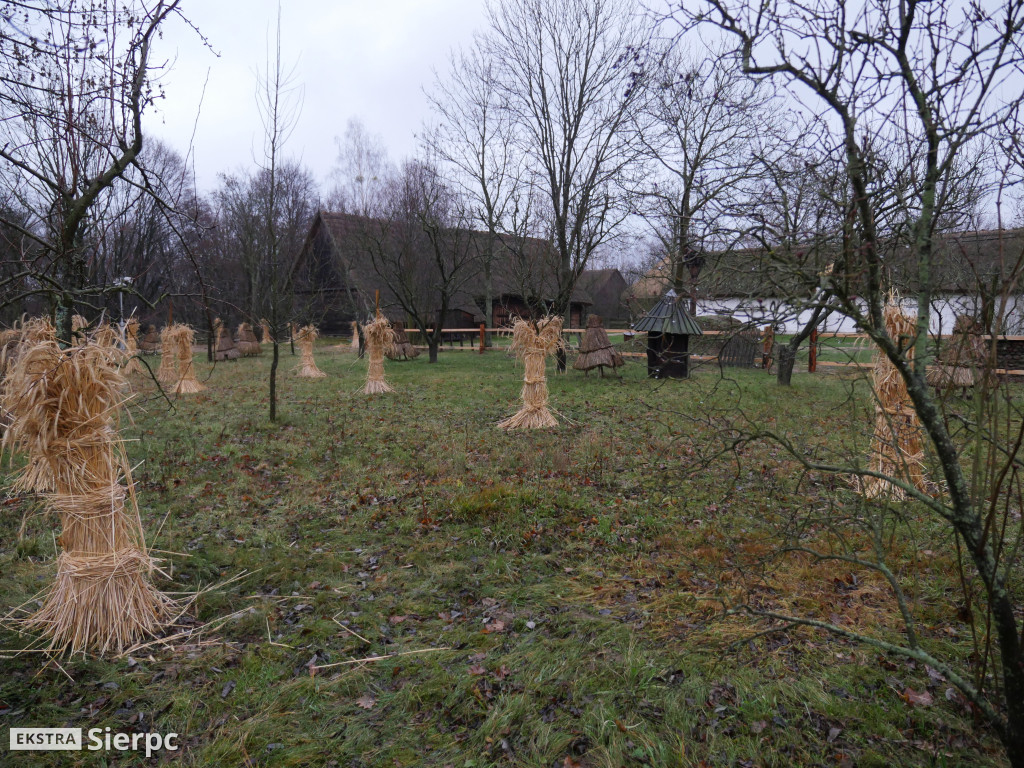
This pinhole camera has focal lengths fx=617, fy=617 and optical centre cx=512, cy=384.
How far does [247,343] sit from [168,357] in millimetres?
8532

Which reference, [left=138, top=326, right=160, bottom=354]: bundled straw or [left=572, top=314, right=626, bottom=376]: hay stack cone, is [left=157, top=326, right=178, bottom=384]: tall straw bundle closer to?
[left=138, top=326, right=160, bottom=354]: bundled straw

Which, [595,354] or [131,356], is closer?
[131,356]

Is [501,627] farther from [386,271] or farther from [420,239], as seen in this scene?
[420,239]

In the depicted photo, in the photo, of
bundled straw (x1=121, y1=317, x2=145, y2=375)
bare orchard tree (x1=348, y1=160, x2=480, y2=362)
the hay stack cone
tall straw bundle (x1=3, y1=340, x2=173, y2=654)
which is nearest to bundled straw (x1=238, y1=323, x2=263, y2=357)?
bare orchard tree (x1=348, y1=160, x2=480, y2=362)

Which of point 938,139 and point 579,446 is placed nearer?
point 938,139

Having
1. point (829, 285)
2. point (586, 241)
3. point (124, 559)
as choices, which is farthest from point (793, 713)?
point (586, 241)

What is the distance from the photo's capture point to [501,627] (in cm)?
357

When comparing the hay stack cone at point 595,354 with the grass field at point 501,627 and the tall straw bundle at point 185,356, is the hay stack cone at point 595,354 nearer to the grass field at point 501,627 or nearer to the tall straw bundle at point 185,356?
the grass field at point 501,627

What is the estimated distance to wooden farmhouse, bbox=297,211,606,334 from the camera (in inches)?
754

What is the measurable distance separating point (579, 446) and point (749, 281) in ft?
16.7

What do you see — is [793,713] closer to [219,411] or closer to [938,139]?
[938,139]

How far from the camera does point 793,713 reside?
2.77 meters

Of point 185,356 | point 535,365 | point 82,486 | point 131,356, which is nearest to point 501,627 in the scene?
point 82,486

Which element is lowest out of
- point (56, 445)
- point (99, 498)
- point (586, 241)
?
point (99, 498)
